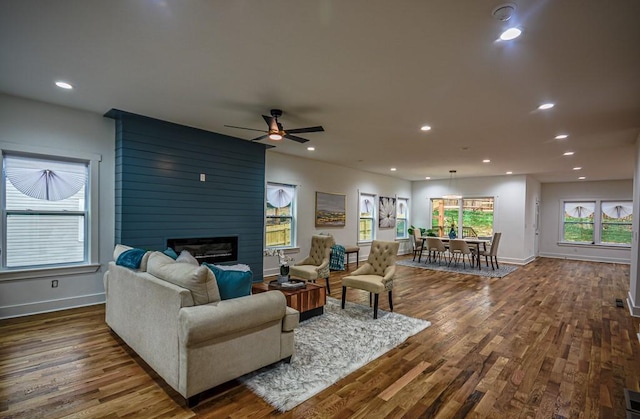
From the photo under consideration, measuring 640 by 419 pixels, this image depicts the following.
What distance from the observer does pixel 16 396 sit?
7.63 ft

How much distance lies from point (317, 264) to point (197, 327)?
138 inches

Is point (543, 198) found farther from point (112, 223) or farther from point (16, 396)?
point (16, 396)

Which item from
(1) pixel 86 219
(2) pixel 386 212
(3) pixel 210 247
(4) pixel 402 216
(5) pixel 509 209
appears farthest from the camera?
(4) pixel 402 216

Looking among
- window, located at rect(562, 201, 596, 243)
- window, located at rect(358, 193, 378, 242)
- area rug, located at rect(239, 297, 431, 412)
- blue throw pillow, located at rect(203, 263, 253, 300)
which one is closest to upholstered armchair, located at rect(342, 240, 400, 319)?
area rug, located at rect(239, 297, 431, 412)

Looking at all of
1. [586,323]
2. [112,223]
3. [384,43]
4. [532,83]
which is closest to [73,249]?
[112,223]

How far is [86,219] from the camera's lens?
4.43 metres

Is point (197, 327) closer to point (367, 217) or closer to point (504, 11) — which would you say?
point (504, 11)

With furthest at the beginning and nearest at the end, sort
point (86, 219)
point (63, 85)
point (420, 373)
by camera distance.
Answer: point (86, 219)
point (63, 85)
point (420, 373)

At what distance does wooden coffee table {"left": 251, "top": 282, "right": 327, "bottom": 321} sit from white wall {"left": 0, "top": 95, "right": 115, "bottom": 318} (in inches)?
96.8

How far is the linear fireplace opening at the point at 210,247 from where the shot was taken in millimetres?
5074

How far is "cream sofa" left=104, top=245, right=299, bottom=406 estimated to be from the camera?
218cm

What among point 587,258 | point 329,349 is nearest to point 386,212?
point 587,258

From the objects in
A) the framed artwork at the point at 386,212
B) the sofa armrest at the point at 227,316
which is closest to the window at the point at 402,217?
the framed artwork at the point at 386,212

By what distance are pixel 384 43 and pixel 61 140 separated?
4348 mm
